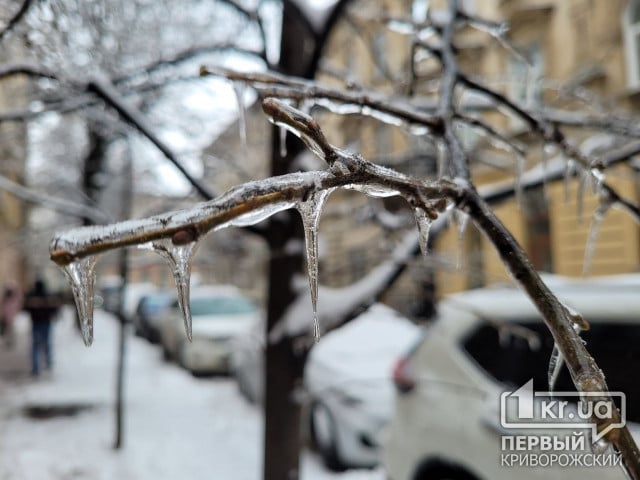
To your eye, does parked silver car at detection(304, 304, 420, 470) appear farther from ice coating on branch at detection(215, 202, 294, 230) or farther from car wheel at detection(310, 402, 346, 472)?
ice coating on branch at detection(215, 202, 294, 230)

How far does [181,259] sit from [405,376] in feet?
9.30

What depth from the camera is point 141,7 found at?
3.99 meters

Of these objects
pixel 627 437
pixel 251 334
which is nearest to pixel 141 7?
pixel 627 437

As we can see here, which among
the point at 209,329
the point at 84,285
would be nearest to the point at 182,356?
the point at 209,329

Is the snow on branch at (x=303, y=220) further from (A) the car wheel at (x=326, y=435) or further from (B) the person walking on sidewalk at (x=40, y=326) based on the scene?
(B) the person walking on sidewalk at (x=40, y=326)

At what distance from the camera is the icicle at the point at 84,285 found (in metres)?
0.95

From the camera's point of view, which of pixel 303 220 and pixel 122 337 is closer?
pixel 303 220

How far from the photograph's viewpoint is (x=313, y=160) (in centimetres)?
340

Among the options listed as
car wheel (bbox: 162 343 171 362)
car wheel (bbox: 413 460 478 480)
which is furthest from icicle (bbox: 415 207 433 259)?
car wheel (bbox: 162 343 171 362)

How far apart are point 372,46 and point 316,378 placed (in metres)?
3.20

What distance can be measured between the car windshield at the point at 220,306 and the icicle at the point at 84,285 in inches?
380

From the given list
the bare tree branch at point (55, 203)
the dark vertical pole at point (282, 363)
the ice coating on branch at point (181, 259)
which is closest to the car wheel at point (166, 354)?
the bare tree branch at point (55, 203)

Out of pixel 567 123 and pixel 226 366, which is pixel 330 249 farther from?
pixel 567 123

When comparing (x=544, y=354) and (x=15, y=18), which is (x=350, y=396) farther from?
(x=15, y=18)
